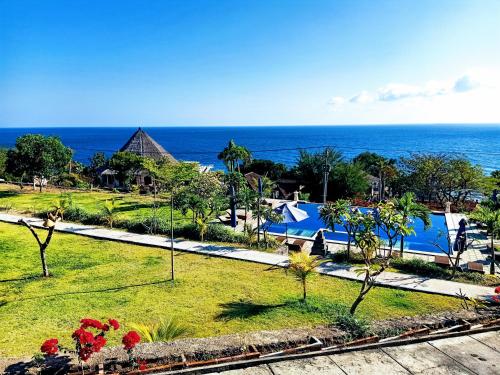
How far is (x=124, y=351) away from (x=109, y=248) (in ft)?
36.6

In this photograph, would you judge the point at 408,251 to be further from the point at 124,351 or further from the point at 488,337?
the point at 124,351

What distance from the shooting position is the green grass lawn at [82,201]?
982 inches

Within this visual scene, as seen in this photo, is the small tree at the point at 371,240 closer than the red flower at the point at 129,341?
No

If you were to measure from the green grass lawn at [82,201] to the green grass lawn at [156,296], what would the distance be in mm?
7533

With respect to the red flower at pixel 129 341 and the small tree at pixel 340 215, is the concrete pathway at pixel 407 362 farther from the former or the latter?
the small tree at pixel 340 215

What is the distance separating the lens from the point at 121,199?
30609 mm

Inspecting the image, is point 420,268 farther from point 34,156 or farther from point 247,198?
point 34,156

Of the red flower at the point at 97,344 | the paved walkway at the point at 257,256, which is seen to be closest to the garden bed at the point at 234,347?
the red flower at the point at 97,344

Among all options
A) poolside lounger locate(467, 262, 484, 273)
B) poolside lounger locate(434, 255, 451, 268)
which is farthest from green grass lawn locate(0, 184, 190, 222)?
poolside lounger locate(467, 262, 484, 273)

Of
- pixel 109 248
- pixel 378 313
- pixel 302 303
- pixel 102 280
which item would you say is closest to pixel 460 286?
pixel 378 313

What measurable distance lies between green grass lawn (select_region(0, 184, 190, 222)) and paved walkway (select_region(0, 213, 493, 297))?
2677mm

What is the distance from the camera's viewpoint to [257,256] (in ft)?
55.8

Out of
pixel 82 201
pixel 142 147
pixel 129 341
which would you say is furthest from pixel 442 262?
pixel 142 147

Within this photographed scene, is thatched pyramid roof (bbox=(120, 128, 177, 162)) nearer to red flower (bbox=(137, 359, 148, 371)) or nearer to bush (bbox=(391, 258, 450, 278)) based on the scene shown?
bush (bbox=(391, 258, 450, 278))
